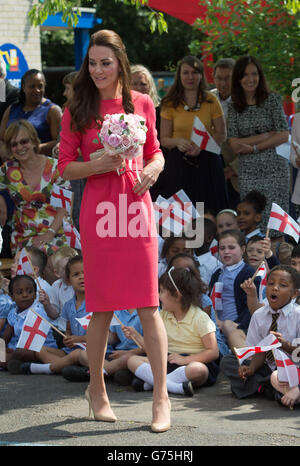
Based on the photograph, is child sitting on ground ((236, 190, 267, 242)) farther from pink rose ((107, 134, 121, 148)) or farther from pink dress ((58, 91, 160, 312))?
pink rose ((107, 134, 121, 148))

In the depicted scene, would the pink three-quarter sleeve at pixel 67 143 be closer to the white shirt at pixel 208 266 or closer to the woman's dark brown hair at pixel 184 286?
the woman's dark brown hair at pixel 184 286

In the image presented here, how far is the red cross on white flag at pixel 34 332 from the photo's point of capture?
653cm

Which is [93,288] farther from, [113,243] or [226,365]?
[226,365]

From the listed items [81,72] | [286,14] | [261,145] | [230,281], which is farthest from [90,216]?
[286,14]

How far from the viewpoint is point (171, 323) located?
6395mm

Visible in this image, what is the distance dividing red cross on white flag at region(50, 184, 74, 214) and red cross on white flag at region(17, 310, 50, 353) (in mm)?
1665

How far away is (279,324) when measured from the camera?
5.80 metres

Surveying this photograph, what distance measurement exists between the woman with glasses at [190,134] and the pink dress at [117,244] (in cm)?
368

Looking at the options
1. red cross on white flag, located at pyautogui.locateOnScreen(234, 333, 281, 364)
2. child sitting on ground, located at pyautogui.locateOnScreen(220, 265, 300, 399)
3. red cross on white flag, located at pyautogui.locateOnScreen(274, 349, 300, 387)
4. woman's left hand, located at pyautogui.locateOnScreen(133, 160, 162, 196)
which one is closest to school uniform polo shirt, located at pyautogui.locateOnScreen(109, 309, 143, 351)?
child sitting on ground, located at pyautogui.locateOnScreen(220, 265, 300, 399)

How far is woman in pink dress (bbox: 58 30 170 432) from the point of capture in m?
4.88

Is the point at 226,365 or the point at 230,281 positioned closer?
the point at 226,365

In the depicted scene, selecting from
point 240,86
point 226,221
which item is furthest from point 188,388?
point 240,86

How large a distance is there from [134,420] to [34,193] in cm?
350

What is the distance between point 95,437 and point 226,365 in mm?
1497
